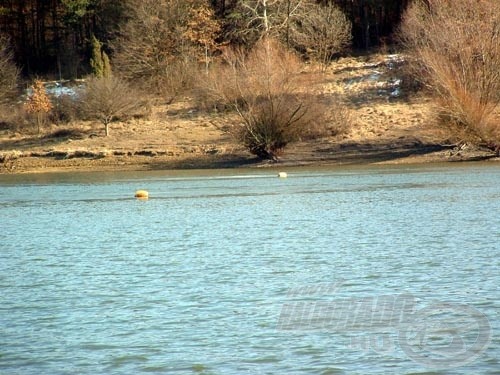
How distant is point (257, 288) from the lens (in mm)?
16953

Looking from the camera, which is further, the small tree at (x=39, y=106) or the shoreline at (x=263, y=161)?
the small tree at (x=39, y=106)

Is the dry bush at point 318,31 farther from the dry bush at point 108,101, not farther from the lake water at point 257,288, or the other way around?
the lake water at point 257,288

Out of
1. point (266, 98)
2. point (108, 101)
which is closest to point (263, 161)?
point (266, 98)

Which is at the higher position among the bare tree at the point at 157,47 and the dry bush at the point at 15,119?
the bare tree at the point at 157,47

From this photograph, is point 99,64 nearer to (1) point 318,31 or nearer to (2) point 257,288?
(1) point 318,31

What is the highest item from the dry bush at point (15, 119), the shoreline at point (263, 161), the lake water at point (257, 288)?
the dry bush at point (15, 119)

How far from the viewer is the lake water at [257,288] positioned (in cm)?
1233

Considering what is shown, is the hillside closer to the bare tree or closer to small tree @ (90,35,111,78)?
the bare tree

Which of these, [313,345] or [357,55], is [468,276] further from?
[357,55]

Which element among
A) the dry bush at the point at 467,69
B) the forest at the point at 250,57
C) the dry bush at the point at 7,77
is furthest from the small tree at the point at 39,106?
the dry bush at the point at 467,69

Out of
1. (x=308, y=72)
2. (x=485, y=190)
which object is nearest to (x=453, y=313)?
(x=485, y=190)

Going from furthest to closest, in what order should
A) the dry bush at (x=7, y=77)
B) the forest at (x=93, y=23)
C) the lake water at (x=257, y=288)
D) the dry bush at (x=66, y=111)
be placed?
the forest at (x=93, y=23) → the dry bush at (x=7, y=77) → the dry bush at (x=66, y=111) → the lake water at (x=257, y=288)

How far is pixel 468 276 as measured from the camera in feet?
55.6

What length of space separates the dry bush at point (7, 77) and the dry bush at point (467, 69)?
1390 inches
